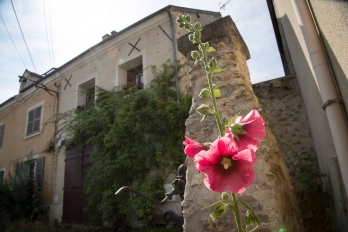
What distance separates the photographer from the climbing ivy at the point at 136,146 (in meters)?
4.87

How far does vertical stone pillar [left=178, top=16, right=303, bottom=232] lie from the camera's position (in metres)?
Result: 1.45

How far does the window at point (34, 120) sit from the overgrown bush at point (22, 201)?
2.05 m

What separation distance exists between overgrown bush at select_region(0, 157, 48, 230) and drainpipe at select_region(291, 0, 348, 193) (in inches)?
334

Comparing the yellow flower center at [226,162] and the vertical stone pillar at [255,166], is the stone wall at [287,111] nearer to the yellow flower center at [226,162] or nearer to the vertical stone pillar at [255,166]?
the vertical stone pillar at [255,166]

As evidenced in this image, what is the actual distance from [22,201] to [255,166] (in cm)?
850

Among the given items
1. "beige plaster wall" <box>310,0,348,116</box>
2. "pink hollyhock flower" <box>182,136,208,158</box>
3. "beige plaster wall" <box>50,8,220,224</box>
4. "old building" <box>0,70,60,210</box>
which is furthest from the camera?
"old building" <box>0,70,60,210</box>

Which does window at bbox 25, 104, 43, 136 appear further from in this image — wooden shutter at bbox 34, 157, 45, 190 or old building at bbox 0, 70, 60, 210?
wooden shutter at bbox 34, 157, 45, 190

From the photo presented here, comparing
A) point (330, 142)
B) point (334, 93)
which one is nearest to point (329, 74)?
point (334, 93)

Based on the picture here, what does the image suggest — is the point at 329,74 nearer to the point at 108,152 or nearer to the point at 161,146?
the point at 161,146

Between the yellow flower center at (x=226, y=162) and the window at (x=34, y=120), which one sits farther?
the window at (x=34, y=120)

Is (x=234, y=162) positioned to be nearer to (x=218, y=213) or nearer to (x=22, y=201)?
(x=218, y=213)

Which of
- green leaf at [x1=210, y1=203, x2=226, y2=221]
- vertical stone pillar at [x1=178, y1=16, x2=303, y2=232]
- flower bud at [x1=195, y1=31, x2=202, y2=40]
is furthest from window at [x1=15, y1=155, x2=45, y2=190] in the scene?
green leaf at [x1=210, y1=203, x2=226, y2=221]

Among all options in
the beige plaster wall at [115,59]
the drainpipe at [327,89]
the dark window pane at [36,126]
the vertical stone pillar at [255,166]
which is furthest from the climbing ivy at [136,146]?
the dark window pane at [36,126]

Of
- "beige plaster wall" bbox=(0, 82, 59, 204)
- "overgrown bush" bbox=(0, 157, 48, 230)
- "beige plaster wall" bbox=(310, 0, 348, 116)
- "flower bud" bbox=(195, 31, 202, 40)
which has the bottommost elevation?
"overgrown bush" bbox=(0, 157, 48, 230)
